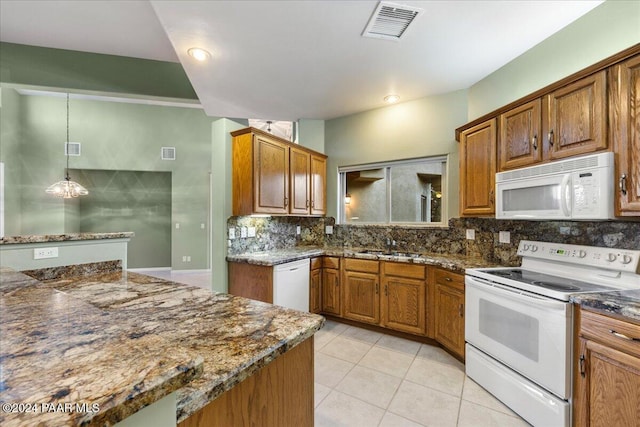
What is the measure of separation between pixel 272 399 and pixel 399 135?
3236 millimetres

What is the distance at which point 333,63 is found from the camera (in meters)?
2.50

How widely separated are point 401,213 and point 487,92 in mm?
1618

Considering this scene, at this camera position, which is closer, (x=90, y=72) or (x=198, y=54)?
(x=198, y=54)

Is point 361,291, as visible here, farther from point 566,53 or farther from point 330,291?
point 566,53

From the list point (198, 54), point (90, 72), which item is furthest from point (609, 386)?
point (90, 72)

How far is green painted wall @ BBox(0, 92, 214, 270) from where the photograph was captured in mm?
5562

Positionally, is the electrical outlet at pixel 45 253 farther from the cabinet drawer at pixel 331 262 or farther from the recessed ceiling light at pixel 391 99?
the recessed ceiling light at pixel 391 99

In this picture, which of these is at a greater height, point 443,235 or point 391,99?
point 391,99

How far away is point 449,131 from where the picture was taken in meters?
3.12

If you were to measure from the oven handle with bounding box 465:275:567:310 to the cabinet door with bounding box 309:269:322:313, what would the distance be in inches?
66.0

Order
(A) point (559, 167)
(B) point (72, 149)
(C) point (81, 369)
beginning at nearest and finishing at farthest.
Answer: (C) point (81, 369), (A) point (559, 167), (B) point (72, 149)

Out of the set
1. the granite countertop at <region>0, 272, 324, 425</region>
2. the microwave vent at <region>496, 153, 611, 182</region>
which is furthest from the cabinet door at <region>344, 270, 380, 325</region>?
the granite countertop at <region>0, 272, 324, 425</region>

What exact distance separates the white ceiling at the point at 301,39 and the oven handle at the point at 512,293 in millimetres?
1929

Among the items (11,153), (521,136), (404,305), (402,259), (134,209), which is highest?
(11,153)
